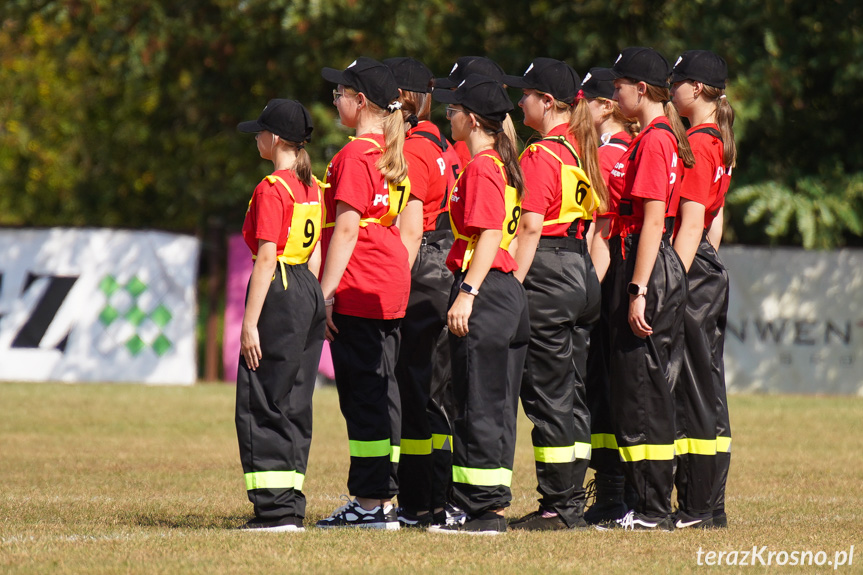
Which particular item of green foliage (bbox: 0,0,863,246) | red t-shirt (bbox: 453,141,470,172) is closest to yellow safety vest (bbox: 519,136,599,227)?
red t-shirt (bbox: 453,141,470,172)

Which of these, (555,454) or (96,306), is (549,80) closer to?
(555,454)

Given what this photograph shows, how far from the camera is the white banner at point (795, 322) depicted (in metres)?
15.7

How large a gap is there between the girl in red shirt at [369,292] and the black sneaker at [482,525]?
0.49 m

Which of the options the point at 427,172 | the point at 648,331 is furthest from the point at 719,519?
the point at 427,172

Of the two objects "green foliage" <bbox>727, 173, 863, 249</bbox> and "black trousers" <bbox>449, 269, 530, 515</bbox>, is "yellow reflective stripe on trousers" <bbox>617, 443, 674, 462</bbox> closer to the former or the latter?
"black trousers" <bbox>449, 269, 530, 515</bbox>

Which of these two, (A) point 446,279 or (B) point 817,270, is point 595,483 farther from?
(B) point 817,270

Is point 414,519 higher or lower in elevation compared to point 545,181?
lower

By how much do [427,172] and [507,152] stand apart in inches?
29.1

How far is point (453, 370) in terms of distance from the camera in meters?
5.91

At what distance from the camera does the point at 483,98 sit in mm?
5930

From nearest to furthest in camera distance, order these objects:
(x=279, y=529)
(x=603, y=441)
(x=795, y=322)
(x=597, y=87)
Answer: (x=279, y=529)
(x=603, y=441)
(x=597, y=87)
(x=795, y=322)

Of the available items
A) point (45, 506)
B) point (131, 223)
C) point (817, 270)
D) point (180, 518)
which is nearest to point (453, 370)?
point (180, 518)

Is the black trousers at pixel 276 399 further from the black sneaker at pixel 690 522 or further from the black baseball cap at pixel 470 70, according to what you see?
the black sneaker at pixel 690 522

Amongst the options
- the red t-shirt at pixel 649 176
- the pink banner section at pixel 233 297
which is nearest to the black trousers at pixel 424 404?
the red t-shirt at pixel 649 176
